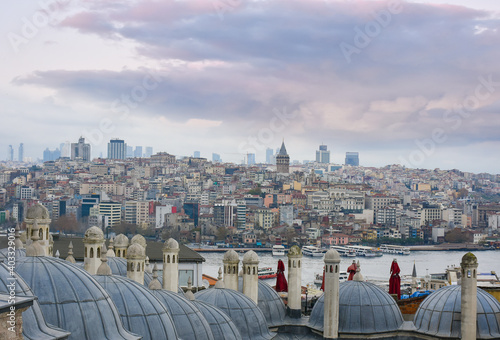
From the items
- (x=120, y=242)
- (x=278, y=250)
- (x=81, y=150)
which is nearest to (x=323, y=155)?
(x=81, y=150)

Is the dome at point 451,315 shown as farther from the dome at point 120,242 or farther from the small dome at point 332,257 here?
the dome at point 120,242

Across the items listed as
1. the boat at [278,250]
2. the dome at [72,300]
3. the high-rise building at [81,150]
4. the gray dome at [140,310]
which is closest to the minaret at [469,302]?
the gray dome at [140,310]

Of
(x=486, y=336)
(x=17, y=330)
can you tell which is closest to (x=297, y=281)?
(x=486, y=336)

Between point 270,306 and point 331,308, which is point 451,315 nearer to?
point 331,308

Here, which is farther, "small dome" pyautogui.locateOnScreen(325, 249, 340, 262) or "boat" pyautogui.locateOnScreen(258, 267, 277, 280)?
"boat" pyautogui.locateOnScreen(258, 267, 277, 280)

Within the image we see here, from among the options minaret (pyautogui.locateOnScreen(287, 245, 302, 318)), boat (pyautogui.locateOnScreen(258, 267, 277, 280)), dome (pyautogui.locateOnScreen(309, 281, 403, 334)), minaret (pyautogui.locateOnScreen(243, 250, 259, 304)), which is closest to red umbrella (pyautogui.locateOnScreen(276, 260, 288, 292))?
minaret (pyautogui.locateOnScreen(287, 245, 302, 318))

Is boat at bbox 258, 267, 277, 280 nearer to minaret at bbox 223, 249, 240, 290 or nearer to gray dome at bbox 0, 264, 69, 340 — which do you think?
minaret at bbox 223, 249, 240, 290
